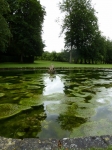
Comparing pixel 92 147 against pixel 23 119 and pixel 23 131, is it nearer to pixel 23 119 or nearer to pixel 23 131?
pixel 23 131

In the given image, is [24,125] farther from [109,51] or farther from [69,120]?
Result: [109,51]

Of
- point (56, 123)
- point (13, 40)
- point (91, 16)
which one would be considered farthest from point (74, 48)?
point (56, 123)

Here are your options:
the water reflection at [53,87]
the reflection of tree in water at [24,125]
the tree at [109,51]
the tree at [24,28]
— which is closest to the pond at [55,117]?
the reflection of tree in water at [24,125]

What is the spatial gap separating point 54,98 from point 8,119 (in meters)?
2.48

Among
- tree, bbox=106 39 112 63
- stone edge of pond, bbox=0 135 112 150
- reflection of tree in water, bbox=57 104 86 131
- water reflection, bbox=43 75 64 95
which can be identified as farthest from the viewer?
tree, bbox=106 39 112 63

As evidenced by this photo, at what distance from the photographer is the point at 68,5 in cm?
3459

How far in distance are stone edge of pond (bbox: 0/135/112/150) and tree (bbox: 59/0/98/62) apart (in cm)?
3279

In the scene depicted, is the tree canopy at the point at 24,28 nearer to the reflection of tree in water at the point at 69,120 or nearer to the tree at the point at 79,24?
the tree at the point at 79,24

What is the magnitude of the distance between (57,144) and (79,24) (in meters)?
36.4

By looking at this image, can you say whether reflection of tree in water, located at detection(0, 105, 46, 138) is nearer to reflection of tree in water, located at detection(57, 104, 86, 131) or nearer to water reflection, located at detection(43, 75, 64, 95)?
reflection of tree in water, located at detection(57, 104, 86, 131)

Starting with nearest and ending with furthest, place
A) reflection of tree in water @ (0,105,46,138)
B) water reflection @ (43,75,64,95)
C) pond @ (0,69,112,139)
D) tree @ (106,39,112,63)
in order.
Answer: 1. reflection of tree in water @ (0,105,46,138)
2. pond @ (0,69,112,139)
3. water reflection @ (43,75,64,95)
4. tree @ (106,39,112,63)

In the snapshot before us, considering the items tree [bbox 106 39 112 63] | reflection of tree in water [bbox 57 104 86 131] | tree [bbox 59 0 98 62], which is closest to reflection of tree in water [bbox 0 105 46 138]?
reflection of tree in water [bbox 57 104 86 131]

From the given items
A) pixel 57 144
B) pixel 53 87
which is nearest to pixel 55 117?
pixel 57 144

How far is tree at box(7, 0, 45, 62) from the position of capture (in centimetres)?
2630
